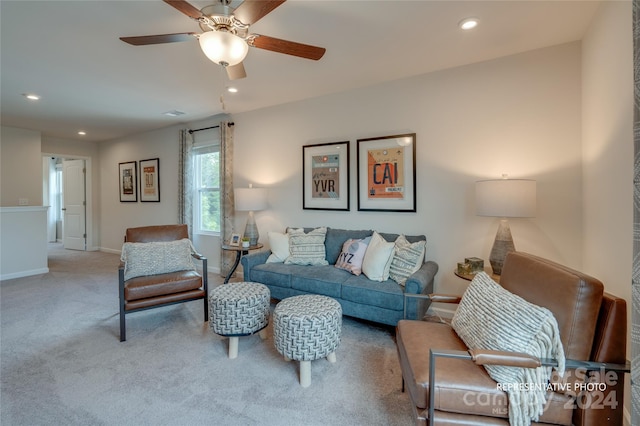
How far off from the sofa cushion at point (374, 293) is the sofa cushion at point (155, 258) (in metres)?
1.72

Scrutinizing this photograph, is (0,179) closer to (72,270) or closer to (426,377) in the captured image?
(72,270)

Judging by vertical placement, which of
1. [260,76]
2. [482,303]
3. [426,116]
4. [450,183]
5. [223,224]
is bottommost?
[482,303]

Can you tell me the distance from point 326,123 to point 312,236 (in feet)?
4.96

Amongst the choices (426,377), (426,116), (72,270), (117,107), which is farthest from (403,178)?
(72,270)

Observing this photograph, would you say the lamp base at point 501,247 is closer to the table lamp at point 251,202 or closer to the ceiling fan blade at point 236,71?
the ceiling fan blade at point 236,71

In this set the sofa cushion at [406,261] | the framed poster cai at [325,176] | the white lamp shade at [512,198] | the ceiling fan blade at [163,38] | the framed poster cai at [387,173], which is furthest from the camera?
the framed poster cai at [325,176]

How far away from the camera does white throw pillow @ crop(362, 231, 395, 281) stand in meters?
2.77

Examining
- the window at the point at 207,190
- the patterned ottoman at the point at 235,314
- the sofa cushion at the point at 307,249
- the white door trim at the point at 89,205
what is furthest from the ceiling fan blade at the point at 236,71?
the white door trim at the point at 89,205

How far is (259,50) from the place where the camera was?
8.50 feet

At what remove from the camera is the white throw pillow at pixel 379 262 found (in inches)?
109

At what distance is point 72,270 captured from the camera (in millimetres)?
5008

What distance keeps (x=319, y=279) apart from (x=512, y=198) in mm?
1841

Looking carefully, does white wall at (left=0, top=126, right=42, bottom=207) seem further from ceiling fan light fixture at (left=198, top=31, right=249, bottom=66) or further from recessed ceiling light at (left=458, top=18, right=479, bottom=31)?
recessed ceiling light at (left=458, top=18, right=479, bottom=31)

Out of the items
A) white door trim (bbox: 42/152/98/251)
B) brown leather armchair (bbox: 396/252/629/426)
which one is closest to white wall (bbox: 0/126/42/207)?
white door trim (bbox: 42/152/98/251)
